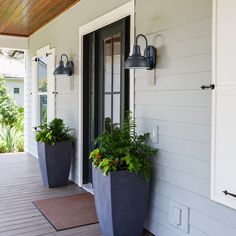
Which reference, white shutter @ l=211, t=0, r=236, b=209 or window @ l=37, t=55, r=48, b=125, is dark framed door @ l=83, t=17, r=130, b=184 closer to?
white shutter @ l=211, t=0, r=236, b=209

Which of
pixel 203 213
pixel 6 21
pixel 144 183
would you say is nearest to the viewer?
pixel 203 213

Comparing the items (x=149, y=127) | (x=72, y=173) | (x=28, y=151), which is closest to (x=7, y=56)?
(x=28, y=151)

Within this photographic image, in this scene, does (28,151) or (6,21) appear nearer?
(6,21)

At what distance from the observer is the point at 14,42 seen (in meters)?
7.13

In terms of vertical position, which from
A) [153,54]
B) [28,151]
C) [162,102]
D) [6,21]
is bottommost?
[28,151]

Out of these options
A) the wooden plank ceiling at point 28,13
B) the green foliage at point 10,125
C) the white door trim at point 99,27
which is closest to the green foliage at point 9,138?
the green foliage at point 10,125

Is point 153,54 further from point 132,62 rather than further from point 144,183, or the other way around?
point 144,183

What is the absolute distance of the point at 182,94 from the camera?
261cm

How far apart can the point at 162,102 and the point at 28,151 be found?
5307 millimetres

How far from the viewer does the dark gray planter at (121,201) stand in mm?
2652

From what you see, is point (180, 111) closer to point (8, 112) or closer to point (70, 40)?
point (70, 40)

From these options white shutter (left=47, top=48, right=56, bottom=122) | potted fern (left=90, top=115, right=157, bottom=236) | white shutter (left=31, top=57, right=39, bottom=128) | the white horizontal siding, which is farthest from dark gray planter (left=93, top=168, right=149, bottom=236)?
white shutter (left=31, top=57, right=39, bottom=128)

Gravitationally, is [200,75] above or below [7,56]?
below

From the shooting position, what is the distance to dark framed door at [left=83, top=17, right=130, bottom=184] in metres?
3.62
